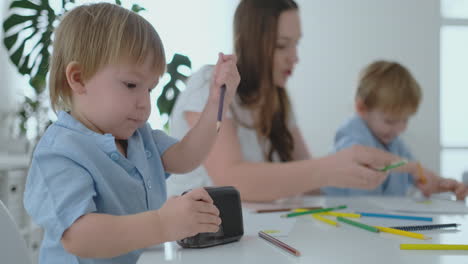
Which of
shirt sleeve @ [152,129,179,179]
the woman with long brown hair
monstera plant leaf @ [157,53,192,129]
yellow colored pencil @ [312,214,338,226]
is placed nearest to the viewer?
yellow colored pencil @ [312,214,338,226]

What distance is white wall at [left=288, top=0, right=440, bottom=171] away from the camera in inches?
151

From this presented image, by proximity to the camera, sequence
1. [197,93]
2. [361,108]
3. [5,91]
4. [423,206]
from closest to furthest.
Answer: [423,206]
[197,93]
[361,108]
[5,91]

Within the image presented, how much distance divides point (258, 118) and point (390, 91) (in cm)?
70

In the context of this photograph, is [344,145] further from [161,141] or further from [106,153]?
[106,153]

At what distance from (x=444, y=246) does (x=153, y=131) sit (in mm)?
568

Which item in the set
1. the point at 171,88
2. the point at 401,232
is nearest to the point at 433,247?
the point at 401,232

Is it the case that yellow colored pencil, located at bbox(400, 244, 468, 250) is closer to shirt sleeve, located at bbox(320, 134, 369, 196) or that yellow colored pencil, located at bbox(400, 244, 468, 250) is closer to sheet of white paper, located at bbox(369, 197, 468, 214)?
sheet of white paper, located at bbox(369, 197, 468, 214)

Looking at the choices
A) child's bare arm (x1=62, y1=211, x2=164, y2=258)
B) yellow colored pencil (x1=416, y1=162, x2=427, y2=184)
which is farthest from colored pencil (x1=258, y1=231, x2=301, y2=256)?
yellow colored pencil (x1=416, y1=162, x2=427, y2=184)

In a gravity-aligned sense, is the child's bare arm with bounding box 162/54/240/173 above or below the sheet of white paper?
above

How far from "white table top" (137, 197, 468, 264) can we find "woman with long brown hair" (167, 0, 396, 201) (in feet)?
1.38

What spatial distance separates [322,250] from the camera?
576 millimetres

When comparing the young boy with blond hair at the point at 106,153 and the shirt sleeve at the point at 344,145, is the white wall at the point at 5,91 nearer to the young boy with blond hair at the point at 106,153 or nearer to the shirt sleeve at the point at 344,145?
the shirt sleeve at the point at 344,145

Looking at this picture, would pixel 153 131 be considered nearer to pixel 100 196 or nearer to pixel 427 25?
pixel 100 196

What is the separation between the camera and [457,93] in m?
3.99
